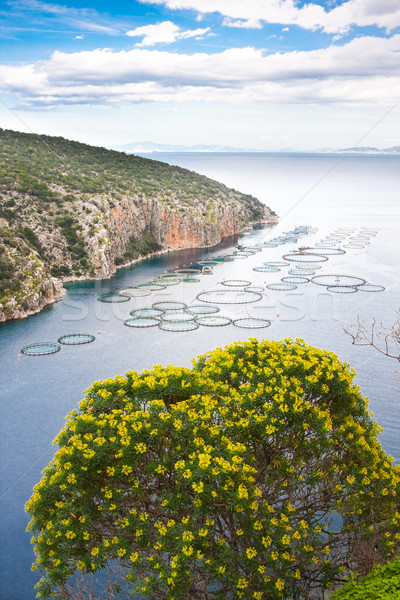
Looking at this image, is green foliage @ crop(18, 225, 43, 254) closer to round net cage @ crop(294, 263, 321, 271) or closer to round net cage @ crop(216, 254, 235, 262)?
round net cage @ crop(216, 254, 235, 262)

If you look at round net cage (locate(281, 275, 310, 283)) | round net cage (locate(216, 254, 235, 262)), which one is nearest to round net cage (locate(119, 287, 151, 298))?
round net cage (locate(281, 275, 310, 283))

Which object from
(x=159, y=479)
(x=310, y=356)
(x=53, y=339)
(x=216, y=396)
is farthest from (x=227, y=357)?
(x=53, y=339)

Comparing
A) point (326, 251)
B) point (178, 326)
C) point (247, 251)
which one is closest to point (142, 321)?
point (178, 326)

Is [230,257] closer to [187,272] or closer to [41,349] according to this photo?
[187,272]

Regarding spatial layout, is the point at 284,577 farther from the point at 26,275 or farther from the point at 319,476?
the point at 26,275

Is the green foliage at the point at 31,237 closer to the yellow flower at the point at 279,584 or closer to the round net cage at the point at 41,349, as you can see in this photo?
the round net cage at the point at 41,349
